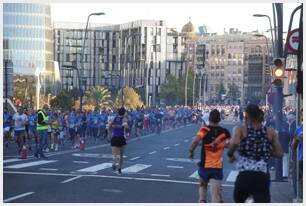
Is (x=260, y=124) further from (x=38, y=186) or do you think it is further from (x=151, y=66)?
(x=151, y=66)

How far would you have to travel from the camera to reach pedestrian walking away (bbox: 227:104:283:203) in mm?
8492

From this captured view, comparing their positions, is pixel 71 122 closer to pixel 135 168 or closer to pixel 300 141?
pixel 135 168

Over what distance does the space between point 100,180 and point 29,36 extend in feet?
416

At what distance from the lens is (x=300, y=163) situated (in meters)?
12.1

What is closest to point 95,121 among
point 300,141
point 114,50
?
point 300,141

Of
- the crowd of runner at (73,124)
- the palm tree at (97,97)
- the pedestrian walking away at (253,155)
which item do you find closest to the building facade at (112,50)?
the palm tree at (97,97)

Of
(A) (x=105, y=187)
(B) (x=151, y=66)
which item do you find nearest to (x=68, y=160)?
(A) (x=105, y=187)

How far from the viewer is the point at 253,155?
8570 millimetres

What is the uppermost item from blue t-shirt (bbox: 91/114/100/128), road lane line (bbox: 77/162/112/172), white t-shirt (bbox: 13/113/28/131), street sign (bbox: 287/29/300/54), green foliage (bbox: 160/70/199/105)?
street sign (bbox: 287/29/300/54)

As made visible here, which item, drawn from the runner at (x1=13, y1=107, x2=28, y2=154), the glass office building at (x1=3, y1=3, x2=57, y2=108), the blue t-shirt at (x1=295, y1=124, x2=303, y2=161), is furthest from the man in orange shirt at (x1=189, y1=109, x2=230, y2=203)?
the glass office building at (x1=3, y1=3, x2=57, y2=108)

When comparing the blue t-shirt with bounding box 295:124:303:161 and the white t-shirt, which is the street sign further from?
the white t-shirt

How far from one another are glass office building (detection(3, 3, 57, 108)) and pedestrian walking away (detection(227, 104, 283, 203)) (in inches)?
4969

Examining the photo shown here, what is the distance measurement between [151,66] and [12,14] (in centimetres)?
5185

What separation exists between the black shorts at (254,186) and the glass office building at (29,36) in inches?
4976
